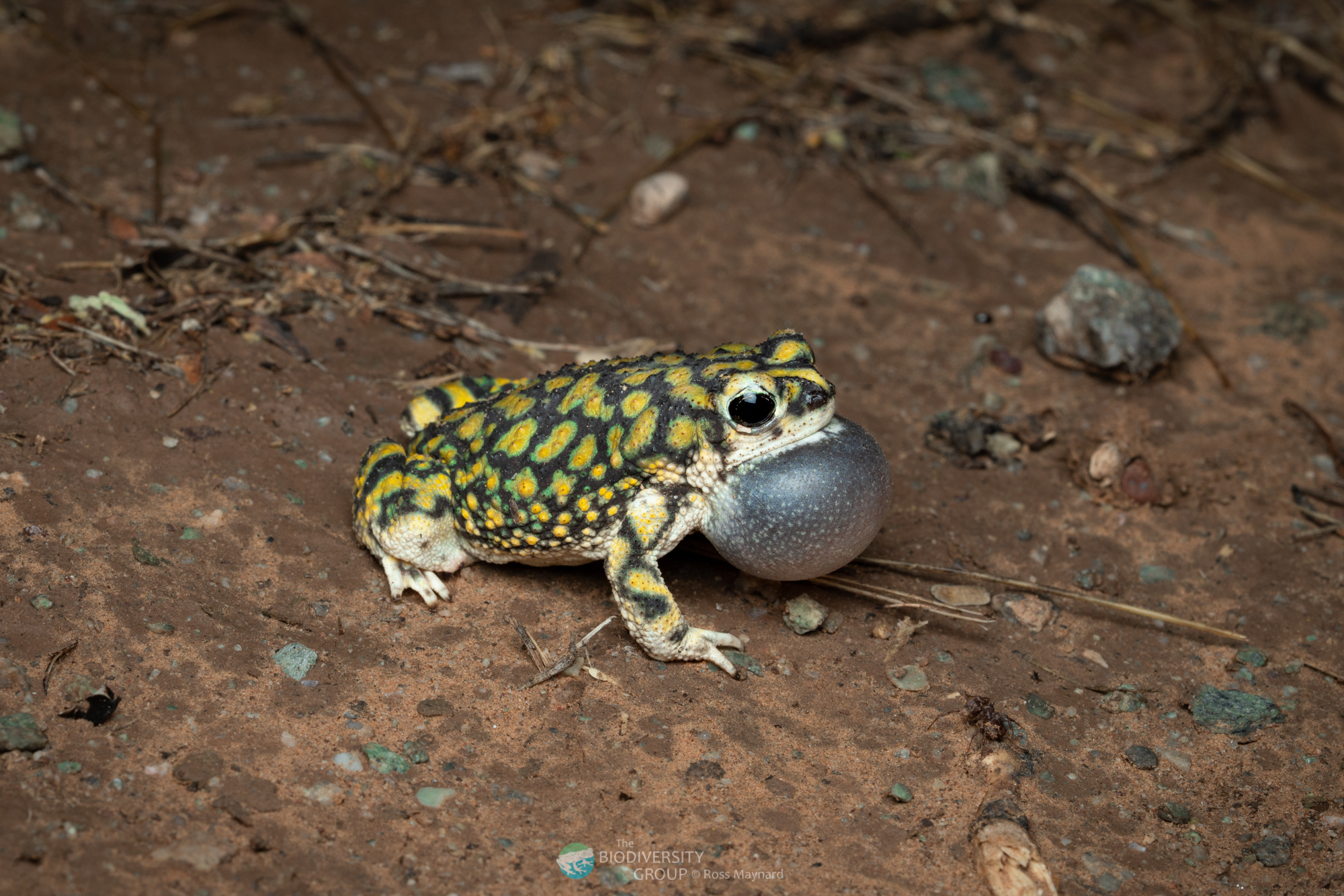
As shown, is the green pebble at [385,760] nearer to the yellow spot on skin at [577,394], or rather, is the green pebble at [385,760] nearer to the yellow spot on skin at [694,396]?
the yellow spot on skin at [577,394]

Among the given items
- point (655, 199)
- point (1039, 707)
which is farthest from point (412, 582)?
point (655, 199)

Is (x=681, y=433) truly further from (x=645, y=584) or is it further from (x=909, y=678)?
(x=909, y=678)

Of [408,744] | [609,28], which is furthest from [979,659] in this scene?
[609,28]

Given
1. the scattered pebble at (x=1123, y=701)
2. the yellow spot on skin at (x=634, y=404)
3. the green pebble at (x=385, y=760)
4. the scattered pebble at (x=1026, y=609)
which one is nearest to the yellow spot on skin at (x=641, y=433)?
the yellow spot on skin at (x=634, y=404)

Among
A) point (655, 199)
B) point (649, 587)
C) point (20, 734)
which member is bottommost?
point (655, 199)

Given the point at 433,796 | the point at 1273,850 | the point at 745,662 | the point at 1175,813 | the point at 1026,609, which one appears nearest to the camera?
the point at 433,796

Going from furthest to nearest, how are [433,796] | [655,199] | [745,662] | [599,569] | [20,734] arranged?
[655,199] < [599,569] < [745,662] < [433,796] < [20,734]
